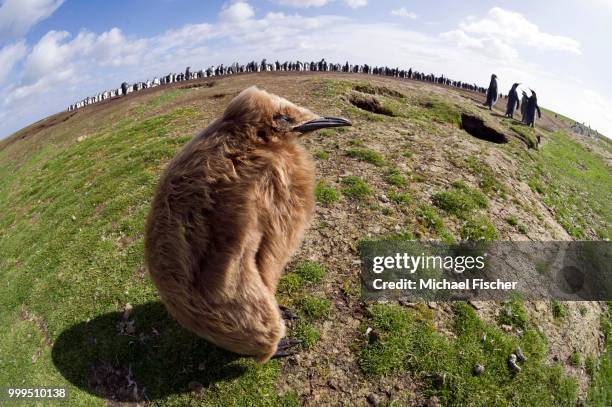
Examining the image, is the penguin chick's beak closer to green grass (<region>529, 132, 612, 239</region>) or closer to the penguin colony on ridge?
green grass (<region>529, 132, 612, 239</region>)

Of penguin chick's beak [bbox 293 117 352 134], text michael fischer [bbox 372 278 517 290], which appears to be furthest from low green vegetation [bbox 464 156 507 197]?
penguin chick's beak [bbox 293 117 352 134]

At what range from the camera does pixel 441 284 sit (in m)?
7.01

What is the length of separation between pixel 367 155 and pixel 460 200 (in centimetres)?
300

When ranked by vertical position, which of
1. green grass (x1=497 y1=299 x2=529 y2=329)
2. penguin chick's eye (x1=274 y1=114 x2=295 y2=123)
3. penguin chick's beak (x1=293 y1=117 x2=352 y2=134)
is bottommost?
green grass (x1=497 y1=299 x2=529 y2=329)

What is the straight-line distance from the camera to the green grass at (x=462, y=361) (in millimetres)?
5363

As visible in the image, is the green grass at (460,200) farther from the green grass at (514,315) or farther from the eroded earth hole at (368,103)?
the eroded earth hole at (368,103)

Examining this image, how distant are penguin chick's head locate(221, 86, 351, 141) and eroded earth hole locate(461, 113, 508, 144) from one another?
17.1 meters

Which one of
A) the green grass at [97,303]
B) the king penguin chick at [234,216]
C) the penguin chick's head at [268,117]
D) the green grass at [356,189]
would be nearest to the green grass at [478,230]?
the green grass at [356,189]

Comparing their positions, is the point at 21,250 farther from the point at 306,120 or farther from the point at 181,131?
the point at 306,120

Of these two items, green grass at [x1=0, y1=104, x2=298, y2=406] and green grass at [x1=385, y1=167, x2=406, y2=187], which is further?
green grass at [x1=385, y1=167, x2=406, y2=187]

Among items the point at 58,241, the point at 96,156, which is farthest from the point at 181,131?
the point at 58,241

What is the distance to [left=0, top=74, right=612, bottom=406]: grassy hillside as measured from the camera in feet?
17.3

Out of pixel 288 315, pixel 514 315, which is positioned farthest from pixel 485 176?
pixel 288 315

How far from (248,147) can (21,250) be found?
34.3 ft
